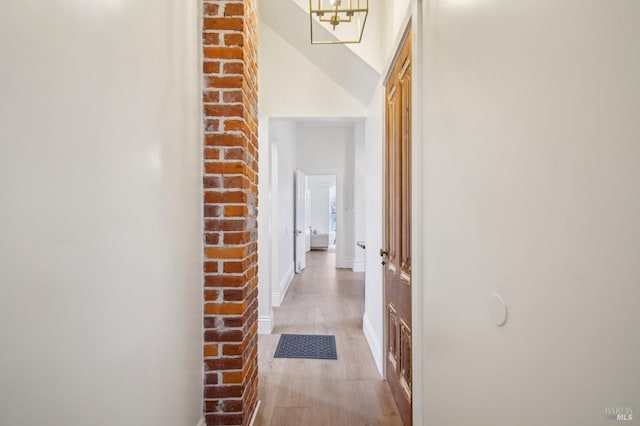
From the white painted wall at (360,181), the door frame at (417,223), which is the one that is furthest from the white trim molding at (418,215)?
the white painted wall at (360,181)

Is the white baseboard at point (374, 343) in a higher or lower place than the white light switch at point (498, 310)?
lower

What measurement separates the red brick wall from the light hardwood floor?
→ 508 millimetres

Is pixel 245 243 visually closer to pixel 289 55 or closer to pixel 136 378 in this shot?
pixel 136 378

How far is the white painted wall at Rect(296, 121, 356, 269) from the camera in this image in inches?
298

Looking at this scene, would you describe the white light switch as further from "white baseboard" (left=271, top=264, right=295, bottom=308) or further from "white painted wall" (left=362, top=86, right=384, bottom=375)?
"white baseboard" (left=271, top=264, right=295, bottom=308)

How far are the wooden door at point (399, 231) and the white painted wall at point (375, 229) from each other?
16 cm

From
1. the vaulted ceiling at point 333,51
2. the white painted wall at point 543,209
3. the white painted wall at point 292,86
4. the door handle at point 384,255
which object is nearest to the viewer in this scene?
the white painted wall at point 543,209

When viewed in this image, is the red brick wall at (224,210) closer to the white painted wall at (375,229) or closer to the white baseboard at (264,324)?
the white painted wall at (375,229)

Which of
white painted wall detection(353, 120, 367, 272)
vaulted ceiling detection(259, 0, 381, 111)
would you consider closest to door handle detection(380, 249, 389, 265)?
vaulted ceiling detection(259, 0, 381, 111)

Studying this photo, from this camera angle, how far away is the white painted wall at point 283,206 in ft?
15.0

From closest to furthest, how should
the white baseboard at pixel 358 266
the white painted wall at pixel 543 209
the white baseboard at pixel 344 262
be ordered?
the white painted wall at pixel 543 209
the white baseboard at pixel 358 266
the white baseboard at pixel 344 262

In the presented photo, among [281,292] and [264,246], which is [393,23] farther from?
[281,292]

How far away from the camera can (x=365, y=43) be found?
9.10ft

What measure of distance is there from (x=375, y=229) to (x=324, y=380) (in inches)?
49.1
